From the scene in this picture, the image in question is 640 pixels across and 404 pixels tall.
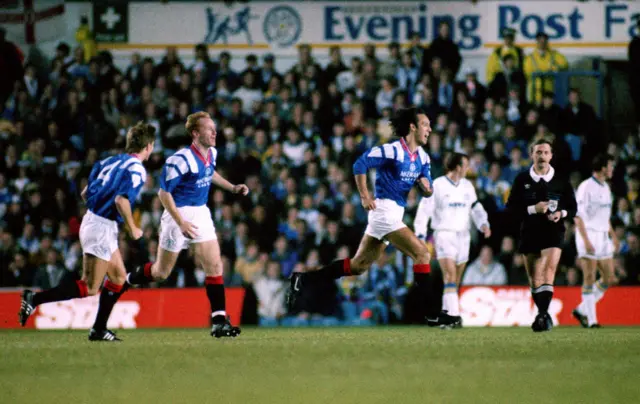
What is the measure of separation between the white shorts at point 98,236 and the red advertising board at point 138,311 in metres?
6.71

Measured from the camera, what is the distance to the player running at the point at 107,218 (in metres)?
10.4

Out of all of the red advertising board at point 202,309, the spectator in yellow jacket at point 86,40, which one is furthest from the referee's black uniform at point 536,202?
the spectator in yellow jacket at point 86,40

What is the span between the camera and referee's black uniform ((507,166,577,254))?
1239 cm

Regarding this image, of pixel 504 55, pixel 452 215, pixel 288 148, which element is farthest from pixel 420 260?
pixel 504 55

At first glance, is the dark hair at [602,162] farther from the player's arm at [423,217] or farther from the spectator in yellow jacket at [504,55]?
the spectator in yellow jacket at [504,55]

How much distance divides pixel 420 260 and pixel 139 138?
3443mm

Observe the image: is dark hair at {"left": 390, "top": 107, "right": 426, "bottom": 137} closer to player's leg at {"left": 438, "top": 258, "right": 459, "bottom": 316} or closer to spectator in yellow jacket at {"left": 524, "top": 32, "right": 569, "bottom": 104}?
player's leg at {"left": 438, "top": 258, "right": 459, "bottom": 316}

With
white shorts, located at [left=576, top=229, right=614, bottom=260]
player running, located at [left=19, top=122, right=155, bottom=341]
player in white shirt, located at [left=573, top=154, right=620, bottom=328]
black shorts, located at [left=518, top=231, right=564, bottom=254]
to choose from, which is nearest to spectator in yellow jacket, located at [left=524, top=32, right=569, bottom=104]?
player in white shirt, located at [left=573, top=154, right=620, bottom=328]

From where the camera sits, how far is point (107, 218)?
1067 centimetres

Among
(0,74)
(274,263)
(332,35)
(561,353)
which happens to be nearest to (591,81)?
(332,35)

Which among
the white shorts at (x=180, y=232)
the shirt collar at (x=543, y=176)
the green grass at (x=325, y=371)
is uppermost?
the shirt collar at (x=543, y=176)

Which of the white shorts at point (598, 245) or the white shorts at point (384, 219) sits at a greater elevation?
the white shorts at point (384, 219)

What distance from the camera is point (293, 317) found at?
17.5 metres

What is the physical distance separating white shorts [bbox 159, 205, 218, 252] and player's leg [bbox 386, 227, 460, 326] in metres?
2.10
